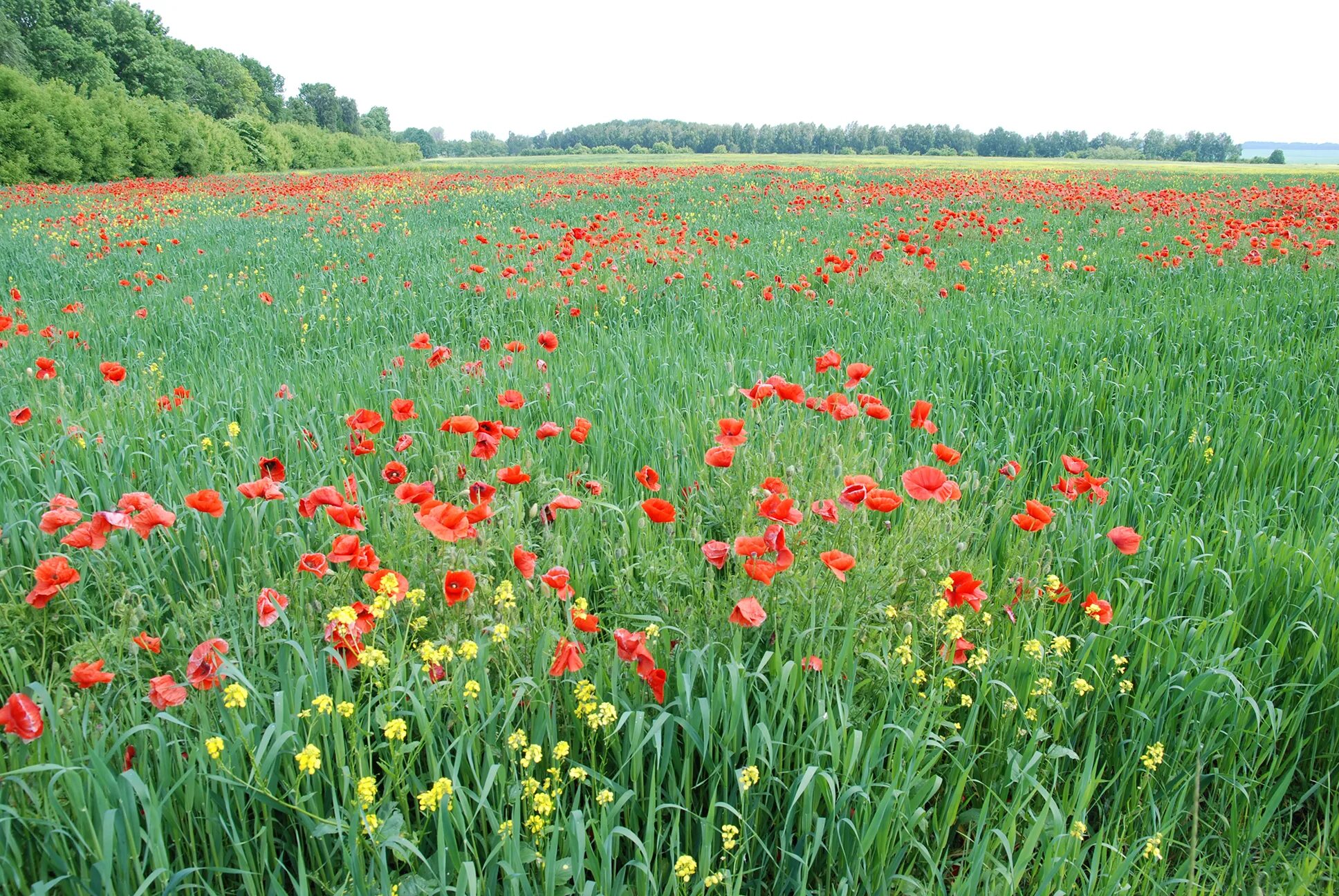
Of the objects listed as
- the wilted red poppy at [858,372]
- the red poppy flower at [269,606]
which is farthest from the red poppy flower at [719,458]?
the red poppy flower at [269,606]

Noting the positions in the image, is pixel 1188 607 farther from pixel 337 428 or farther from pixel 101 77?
pixel 101 77

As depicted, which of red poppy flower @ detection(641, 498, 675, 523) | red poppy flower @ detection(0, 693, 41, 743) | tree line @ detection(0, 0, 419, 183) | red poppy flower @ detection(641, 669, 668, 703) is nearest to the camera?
red poppy flower @ detection(0, 693, 41, 743)

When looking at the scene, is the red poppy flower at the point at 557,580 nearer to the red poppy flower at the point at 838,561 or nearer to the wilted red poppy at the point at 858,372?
the red poppy flower at the point at 838,561

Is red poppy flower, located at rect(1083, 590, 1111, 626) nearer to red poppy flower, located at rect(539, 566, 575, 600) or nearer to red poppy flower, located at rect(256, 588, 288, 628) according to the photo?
red poppy flower, located at rect(539, 566, 575, 600)

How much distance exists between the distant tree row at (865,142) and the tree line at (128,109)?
3111cm

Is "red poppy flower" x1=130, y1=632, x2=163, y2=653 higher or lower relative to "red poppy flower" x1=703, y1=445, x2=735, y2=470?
lower

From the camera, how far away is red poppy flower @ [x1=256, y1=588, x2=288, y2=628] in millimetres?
1593

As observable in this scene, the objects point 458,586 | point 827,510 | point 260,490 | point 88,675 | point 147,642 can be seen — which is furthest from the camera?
point 827,510

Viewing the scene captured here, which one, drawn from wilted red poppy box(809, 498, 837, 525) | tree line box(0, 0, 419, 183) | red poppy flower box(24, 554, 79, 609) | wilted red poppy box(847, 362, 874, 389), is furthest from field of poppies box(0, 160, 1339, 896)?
tree line box(0, 0, 419, 183)

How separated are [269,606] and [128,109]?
3715cm

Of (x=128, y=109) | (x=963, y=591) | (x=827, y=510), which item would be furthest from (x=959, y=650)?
(x=128, y=109)

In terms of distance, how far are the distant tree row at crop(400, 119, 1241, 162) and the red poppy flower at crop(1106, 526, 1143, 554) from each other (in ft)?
270

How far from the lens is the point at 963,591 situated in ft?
6.15

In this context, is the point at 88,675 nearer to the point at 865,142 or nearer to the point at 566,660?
the point at 566,660
